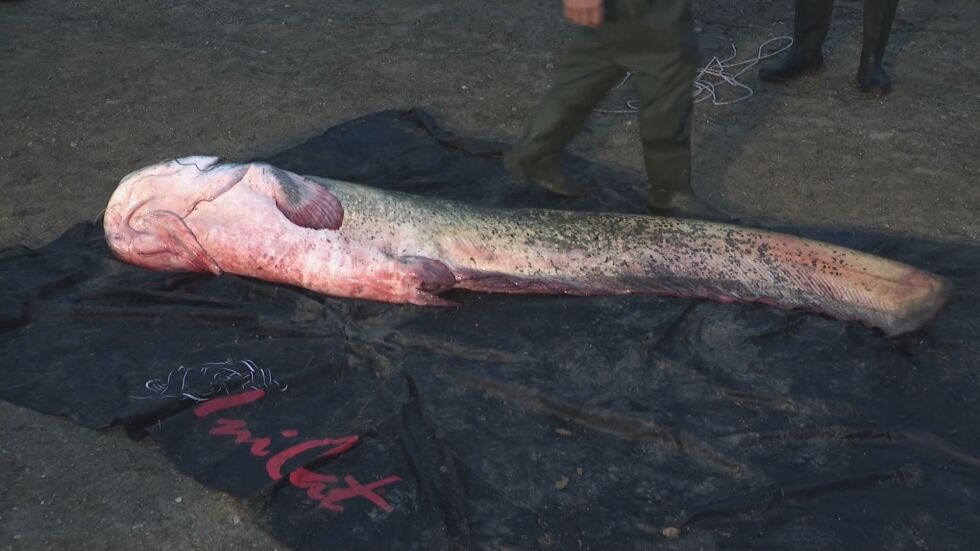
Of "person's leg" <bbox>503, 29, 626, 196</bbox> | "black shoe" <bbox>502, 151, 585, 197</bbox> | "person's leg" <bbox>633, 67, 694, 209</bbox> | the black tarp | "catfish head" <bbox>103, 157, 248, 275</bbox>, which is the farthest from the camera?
"black shoe" <bbox>502, 151, 585, 197</bbox>

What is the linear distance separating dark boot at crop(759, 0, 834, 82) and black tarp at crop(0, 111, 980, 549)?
7.00 feet

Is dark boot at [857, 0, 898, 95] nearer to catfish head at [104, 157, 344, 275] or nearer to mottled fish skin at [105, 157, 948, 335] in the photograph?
mottled fish skin at [105, 157, 948, 335]

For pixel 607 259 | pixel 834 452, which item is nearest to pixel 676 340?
pixel 607 259

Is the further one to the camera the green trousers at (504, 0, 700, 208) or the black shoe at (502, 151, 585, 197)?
the black shoe at (502, 151, 585, 197)

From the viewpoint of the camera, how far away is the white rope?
559 centimetres

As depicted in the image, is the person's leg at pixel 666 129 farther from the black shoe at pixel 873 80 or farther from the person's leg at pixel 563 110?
the black shoe at pixel 873 80

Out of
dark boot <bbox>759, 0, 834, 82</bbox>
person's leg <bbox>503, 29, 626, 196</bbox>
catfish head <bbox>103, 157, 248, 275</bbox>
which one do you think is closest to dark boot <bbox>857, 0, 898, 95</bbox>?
dark boot <bbox>759, 0, 834, 82</bbox>

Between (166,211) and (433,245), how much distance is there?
1.07 m

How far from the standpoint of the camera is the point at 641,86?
3.85 metres

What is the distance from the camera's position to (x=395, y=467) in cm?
288

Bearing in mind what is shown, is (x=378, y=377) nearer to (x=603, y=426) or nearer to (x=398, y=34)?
(x=603, y=426)

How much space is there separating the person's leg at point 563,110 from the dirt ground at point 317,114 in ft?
2.56

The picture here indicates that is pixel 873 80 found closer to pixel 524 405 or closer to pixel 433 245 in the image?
pixel 433 245

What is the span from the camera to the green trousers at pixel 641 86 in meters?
3.69
